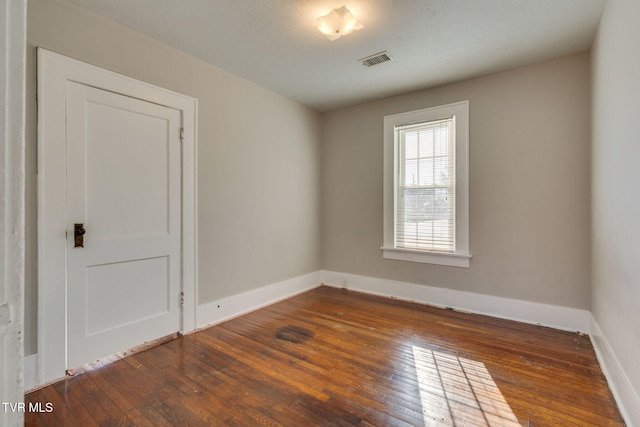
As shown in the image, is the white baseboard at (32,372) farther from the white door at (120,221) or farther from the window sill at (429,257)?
the window sill at (429,257)

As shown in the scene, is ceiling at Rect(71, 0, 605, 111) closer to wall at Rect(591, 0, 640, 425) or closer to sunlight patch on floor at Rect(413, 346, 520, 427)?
wall at Rect(591, 0, 640, 425)

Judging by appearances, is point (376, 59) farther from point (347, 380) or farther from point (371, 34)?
point (347, 380)

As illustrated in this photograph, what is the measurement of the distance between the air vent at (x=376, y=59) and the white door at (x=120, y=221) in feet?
5.92

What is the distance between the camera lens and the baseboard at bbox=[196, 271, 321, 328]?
3047mm

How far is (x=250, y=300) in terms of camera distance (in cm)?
349

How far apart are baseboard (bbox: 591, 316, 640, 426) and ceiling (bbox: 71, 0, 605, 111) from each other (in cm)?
239

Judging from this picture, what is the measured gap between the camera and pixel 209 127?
3072 mm

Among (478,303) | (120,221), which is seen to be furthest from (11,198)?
(478,303)

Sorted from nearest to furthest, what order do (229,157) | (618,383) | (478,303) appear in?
(618,383)
(229,157)
(478,303)

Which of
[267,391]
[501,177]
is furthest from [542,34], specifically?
[267,391]

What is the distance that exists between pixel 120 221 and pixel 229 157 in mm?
1211

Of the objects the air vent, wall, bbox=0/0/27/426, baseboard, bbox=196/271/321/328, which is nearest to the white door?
baseboard, bbox=196/271/321/328

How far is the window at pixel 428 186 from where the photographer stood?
3465 mm

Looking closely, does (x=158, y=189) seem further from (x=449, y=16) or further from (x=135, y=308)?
(x=449, y=16)
